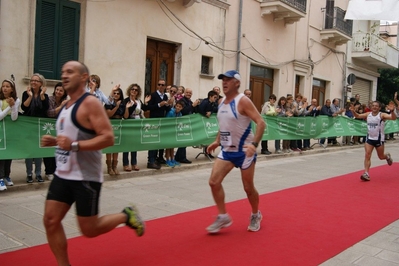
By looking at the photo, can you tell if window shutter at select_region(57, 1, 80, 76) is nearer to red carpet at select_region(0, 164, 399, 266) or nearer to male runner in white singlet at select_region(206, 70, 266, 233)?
red carpet at select_region(0, 164, 399, 266)

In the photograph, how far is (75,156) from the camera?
3.74 metres

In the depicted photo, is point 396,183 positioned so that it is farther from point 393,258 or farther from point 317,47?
point 317,47

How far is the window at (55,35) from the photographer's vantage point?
10898 mm

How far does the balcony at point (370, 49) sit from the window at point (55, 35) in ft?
65.0

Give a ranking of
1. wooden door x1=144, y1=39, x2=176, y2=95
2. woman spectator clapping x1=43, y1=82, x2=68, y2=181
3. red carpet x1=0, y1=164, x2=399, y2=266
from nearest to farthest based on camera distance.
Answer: red carpet x1=0, y1=164, x2=399, y2=266 < woman spectator clapping x1=43, y1=82, x2=68, y2=181 < wooden door x1=144, y1=39, x2=176, y2=95

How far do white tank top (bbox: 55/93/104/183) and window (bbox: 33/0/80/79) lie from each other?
25.6 ft

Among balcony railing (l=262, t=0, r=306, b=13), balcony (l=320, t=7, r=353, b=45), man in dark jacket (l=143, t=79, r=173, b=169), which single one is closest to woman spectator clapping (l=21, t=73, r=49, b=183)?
man in dark jacket (l=143, t=79, r=173, b=169)

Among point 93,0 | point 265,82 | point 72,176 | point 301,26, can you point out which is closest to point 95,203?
point 72,176

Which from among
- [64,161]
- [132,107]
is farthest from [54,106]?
[64,161]

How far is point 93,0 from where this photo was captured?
12.0 m

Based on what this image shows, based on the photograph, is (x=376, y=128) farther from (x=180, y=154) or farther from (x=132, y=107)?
(x=132, y=107)

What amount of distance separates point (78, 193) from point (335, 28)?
871 inches

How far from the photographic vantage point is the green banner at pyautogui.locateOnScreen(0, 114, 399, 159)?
736 centimetres

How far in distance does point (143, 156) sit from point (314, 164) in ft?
16.7
